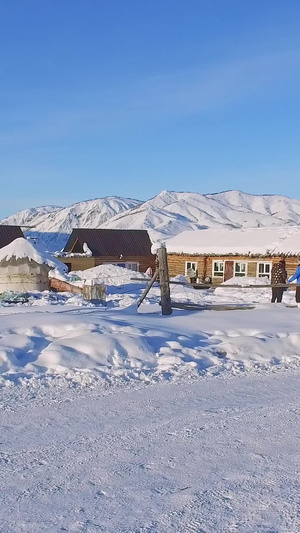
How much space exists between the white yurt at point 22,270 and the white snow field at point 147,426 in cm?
1659

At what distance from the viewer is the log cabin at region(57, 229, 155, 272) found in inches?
1770

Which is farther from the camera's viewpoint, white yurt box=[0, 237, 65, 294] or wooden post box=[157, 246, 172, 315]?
white yurt box=[0, 237, 65, 294]

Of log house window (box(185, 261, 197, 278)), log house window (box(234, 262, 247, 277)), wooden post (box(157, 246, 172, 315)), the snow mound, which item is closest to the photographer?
wooden post (box(157, 246, 172, 315))

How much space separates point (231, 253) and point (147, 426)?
30375 mm

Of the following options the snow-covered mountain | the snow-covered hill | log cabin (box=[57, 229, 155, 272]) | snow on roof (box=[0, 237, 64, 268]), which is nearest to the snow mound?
snow on roof (box=[0, 237, 64, 268])

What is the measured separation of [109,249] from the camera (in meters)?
46.7

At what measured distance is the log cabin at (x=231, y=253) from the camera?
33.4 metres

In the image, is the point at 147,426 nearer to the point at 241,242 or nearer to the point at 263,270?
the point at 263,270

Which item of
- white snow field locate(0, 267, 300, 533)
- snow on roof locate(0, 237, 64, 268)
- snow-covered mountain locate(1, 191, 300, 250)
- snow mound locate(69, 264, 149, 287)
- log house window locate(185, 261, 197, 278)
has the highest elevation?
snow-covered mountain locate(1, 191, 300, 250)

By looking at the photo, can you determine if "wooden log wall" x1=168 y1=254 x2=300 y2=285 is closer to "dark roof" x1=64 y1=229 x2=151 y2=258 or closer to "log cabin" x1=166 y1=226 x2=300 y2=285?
"log cabin" x1=166 y1=226 x2=300 y2=285

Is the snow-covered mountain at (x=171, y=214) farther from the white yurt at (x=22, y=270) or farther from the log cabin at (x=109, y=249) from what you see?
the white yurt at (x=22, y=270)

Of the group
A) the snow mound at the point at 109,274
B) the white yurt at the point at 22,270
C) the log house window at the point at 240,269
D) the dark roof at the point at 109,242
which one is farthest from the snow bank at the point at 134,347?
the dark roof at the point at 109,242

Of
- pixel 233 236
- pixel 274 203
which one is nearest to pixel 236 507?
pixel 233 236

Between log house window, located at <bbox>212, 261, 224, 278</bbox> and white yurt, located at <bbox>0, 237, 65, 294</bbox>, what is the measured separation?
1304 cm
